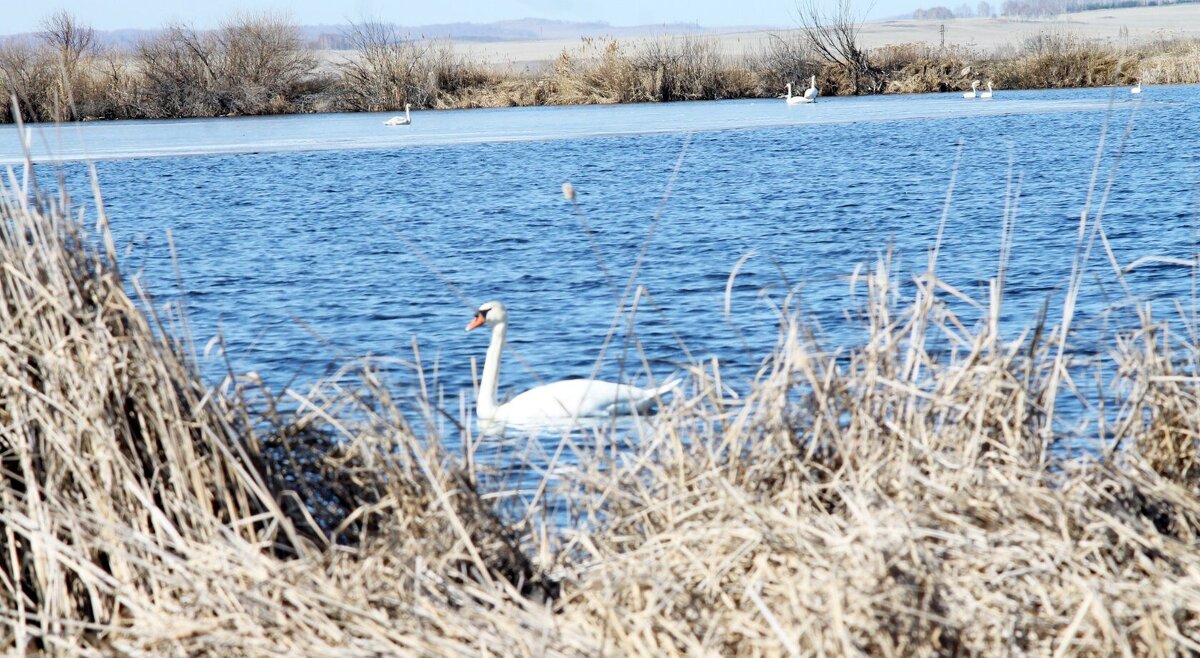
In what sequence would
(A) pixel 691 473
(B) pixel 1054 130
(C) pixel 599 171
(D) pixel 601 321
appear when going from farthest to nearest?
(B) pixel 1054 130
(C) pixel 599 171
(D) pixel 601 321
(A) pixel 691 473

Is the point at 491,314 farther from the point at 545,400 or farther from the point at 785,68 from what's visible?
the point at 785,68

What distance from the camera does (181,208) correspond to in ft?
70.2

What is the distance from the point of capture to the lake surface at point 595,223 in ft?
35.3

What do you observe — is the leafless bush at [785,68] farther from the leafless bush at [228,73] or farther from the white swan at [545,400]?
the white swan at [545,400]

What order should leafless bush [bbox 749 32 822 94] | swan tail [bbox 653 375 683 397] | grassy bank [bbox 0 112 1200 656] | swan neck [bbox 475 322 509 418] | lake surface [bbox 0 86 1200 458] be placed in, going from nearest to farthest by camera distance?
1. grassy bank [bbox 0 112 1200 656]
2. swan tail [bbox 653 375 683 397]
3. swan neck [bbox 475 322 509 418]
4. lake surface [bbox 0 86 1200 458]
5. leafless bush [bbox 749 32 822 94]

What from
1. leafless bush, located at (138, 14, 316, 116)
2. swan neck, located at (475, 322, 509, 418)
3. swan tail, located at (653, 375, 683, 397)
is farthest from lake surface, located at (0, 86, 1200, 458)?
leafless bush, located at (138, 14, 316, 116)

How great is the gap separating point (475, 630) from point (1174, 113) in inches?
1351

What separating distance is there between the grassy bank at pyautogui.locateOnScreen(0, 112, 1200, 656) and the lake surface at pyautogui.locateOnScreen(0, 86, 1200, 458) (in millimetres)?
342

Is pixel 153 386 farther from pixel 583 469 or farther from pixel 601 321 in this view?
pixel 601 321

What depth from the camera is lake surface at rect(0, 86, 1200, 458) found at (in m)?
10.8

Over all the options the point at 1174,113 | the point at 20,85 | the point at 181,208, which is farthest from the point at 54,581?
the point at 20,85

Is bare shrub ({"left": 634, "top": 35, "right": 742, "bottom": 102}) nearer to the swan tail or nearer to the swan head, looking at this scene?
the swan tail

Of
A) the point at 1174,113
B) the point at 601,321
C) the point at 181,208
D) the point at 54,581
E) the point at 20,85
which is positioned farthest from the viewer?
the point at 20,85

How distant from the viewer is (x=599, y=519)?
14.5ft
